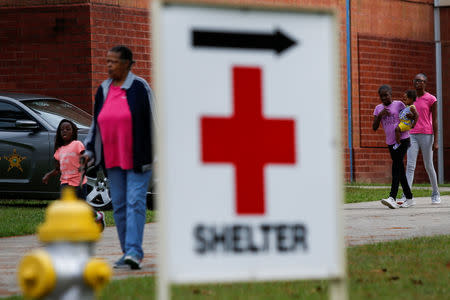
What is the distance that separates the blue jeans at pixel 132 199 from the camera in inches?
320

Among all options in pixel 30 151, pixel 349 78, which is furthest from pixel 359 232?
pixel 349 78

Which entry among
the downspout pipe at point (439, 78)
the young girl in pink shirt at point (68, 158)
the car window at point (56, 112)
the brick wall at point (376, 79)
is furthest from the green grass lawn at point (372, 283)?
the downspout pipe at point (439, 78)

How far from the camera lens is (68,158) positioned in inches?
457

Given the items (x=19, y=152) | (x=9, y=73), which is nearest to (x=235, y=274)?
(x=19, y=152)

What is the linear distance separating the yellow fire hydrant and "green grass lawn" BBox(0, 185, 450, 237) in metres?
7.75

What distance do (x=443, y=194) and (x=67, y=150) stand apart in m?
8.99

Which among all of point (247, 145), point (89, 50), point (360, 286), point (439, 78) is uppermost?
point (89, 50)

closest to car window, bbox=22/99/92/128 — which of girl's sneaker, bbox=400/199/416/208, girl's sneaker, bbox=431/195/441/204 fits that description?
girl's sneaker, bbox=400/199/416/208

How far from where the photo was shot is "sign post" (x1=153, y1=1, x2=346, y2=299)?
422cm

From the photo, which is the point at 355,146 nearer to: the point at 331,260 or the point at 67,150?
the point at 67,150

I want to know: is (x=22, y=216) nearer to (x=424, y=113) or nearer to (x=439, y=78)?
(x=424, y=113)

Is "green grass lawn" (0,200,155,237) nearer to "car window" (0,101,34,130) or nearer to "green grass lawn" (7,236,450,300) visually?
"car window" (0,101,34,130)

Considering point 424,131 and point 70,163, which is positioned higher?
point 424,131

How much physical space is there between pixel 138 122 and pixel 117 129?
6.4 inches
